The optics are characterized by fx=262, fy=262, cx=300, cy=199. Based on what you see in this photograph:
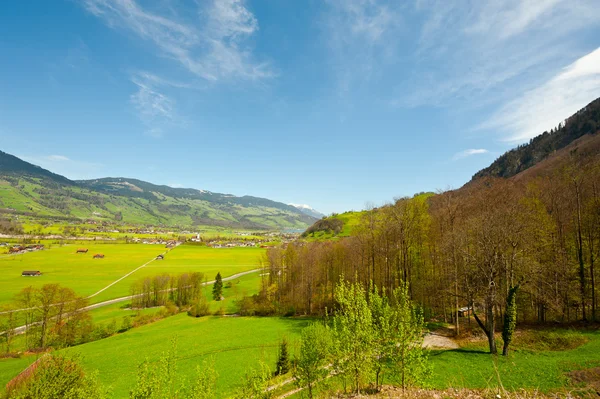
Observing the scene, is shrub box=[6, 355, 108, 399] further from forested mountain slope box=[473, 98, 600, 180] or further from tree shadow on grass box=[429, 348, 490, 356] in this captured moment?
forested mountain slope box=[473, 98, 600, 180]

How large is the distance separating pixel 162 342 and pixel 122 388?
1544 centimetres

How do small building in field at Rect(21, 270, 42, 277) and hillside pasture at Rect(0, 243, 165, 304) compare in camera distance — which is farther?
small building in field at Rect(21, 270, 42, 277)

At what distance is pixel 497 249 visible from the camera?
2616 cm

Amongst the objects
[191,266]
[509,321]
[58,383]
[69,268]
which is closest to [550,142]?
[509,321]

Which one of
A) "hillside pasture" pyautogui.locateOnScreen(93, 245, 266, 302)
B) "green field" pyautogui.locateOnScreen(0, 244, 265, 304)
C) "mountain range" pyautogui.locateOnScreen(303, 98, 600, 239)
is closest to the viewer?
"green field" pyautogui.locateOnScreen(0, 244, 265, 304)

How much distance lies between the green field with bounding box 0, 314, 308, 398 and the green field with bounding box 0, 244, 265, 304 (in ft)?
125

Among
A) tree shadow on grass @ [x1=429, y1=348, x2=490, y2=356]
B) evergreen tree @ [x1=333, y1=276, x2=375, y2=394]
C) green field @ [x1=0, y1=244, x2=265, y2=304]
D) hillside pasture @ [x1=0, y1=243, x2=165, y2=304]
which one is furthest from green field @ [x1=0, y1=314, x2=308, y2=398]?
hillside pasture @ [x1=0, y1=243, x2=165, y2=304]

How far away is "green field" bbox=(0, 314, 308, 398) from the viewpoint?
32188 mm

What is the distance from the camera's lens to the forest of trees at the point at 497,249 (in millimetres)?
27203

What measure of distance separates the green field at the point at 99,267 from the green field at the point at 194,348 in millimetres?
38124

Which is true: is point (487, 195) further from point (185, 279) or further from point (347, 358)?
point (185, 279)

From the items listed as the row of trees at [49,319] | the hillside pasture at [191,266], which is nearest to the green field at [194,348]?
the row of trees at [49,319]

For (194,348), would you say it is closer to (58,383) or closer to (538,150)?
(58,383)

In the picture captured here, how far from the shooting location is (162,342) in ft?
147
